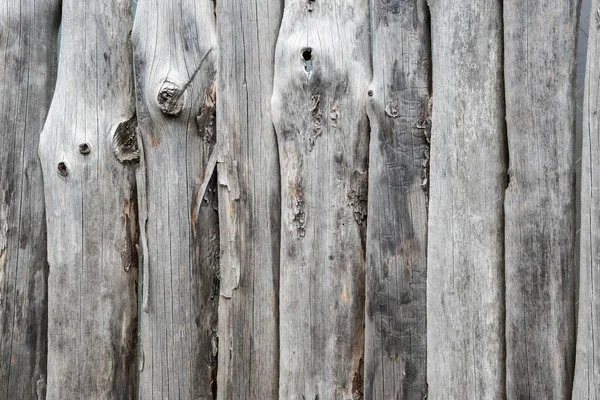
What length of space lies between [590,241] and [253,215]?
1.20 meters

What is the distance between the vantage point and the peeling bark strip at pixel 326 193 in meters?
2.37

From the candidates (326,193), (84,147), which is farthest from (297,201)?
(84,147)

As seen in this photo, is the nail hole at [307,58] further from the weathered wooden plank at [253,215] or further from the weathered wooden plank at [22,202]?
the weathered wooden plank at [22,202]

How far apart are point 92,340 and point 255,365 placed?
695mm

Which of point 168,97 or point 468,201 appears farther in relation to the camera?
point 168,97

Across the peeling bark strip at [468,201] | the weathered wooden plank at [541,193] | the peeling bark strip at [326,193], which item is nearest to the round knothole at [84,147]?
the peeling bark strip at [326,193]

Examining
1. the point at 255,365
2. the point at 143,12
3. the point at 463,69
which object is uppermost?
the point at 143,12

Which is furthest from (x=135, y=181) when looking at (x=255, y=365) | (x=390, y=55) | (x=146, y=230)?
(x=390, y=55)

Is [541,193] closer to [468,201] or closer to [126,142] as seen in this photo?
[468,201]

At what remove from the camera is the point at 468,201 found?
2100mm

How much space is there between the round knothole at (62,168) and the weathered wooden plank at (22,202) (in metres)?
0.18

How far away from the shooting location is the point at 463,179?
Result: 2109 mm

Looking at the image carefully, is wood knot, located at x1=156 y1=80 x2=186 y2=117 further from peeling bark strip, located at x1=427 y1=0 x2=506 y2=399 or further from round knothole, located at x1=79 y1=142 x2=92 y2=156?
peeling bark strip, located at x1=427 y1=0 x2=506 y2=399

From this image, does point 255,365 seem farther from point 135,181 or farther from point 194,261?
point 135,181
